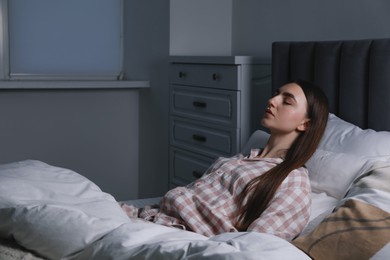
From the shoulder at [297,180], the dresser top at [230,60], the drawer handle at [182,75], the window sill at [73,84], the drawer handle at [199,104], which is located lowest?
the shoulder at [297,180]

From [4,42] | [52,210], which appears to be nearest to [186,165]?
[4,42]

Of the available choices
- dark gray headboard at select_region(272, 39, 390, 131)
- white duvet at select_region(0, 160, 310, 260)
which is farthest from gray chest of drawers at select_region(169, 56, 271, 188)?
white duvet at select_region(0, 160, 310, 260)

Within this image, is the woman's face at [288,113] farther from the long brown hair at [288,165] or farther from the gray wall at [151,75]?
the gray wall at [151,75]

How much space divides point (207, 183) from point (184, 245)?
104cm

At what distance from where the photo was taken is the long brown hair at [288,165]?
210cm

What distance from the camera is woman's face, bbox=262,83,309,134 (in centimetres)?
237

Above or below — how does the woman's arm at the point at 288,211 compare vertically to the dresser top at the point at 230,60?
below

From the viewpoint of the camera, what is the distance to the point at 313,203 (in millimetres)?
2230

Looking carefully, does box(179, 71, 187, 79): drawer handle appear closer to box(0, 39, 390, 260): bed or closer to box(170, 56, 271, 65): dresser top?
box(170, 56, 271, 65): dresser top

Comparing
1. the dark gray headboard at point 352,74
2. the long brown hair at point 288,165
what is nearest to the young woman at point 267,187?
the long brown hair at point 288,165

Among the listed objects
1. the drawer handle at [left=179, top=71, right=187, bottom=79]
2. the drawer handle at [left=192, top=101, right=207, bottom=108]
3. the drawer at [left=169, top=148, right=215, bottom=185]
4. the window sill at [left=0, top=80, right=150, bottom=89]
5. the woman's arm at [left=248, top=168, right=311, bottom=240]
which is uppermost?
the drawer handle at [left=179, top=71, right=187, bottom=79]

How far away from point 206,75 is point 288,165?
54.6 inches

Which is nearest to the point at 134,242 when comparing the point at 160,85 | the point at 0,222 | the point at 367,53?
the point at 0,222

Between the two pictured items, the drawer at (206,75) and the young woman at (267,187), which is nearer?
the young woman at (267,187)
